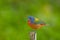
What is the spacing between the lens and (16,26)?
15.2ft

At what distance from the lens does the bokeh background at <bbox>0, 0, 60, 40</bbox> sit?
4414 millimetres

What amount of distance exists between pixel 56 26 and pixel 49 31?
26 cm

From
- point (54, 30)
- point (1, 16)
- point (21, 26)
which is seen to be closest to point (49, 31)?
point (54, 30)

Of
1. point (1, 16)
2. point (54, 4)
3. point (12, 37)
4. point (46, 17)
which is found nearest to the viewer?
point (12, 37)

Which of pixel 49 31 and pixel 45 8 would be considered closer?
pixel 49 31

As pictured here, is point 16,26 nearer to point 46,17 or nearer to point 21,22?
point 21,22

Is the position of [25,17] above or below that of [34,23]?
above

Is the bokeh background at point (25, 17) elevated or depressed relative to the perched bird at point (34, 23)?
elevated

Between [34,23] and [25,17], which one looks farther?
[25,17]

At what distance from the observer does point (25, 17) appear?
4156 millimetres

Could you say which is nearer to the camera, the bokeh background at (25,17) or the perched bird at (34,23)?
the perched bird at (34,23)

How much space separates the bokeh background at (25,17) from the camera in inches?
174

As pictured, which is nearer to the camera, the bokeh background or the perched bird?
the perched bird

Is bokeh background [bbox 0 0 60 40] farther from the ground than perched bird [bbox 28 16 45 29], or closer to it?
farther from the ground
